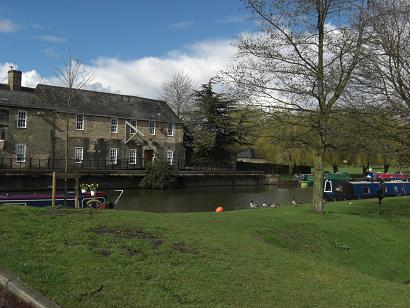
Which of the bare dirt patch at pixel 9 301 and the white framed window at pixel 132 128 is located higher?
the white framed window at pixel 132 128

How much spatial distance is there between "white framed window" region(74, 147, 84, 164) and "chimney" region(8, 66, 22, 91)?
925 centimetres

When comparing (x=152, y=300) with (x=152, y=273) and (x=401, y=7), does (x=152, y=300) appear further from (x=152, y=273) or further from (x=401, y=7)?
(x=401, y=7)

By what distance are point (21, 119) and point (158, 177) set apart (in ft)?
52.8

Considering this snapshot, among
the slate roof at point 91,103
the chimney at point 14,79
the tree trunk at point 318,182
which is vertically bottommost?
the tree trunk at point 318,182

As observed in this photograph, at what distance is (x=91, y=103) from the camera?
187 ft

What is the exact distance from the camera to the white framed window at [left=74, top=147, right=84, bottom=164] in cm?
5428

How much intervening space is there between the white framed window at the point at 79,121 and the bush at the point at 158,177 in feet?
30.2

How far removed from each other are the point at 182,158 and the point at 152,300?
196 ft

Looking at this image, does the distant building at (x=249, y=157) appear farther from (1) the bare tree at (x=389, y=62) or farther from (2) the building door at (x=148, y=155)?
(1) the bare tree at (x=389, y=62)

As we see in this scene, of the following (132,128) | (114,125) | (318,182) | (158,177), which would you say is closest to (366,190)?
(158,177)

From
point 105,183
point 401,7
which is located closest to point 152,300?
point 401,7

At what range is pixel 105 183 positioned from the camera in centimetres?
5194

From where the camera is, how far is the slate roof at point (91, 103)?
5056 centimetres

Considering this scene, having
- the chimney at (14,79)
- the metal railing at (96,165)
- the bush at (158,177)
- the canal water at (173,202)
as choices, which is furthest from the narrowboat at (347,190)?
the chimney at (14,79)
